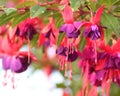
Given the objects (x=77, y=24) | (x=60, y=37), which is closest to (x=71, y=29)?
(x=77, y=24)

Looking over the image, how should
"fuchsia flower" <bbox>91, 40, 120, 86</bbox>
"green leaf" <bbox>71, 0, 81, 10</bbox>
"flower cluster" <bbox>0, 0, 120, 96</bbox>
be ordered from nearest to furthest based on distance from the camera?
"green leaf" <bbox>71, 0, 81, 10</bbox>
"flower cluster" <bbox>0, 0, 120, 96</bbox>
"fuchsia flower" <bbox>91, 40, 120, 86</bbox>

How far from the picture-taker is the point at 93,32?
3.94ft

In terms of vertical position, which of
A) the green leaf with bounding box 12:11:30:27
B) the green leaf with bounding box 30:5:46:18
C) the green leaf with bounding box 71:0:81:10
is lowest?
the green leaf with bounding box 12:11:30:27

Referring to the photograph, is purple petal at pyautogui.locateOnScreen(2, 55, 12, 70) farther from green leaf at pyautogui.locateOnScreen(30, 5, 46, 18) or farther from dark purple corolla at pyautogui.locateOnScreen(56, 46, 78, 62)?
green leaf at pyautogui.locateOnScreen(30, 5, 46, 18)

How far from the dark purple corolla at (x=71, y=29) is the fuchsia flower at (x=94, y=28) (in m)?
0.03

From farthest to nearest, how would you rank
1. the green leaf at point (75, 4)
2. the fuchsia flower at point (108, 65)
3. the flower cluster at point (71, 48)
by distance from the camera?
1. the fuchsia flower at point (108, 65)
2. the flower cluster at point (71, 48)
3. the green leaf at point (75, 4)

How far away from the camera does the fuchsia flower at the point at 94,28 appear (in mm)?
1188

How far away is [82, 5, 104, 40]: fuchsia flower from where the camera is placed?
119 centimetres

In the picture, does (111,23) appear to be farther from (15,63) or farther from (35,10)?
(15,63)

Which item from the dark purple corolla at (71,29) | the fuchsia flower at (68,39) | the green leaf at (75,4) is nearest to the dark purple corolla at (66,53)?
the fuchsia flower at (68,39)

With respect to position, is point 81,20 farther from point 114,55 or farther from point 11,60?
point 11,60

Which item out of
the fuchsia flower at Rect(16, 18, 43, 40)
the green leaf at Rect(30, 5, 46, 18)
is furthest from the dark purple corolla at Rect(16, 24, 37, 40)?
the green leaf at Rect(30, 5, 46, 18)

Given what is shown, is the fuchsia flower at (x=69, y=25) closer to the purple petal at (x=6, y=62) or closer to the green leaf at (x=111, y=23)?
the green leaf at (x=111, y=23)

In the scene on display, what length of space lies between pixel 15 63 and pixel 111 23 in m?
0.38
